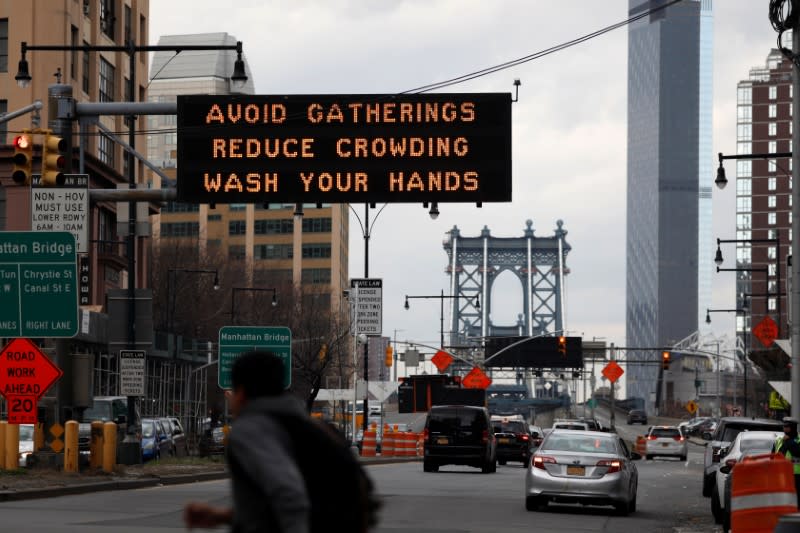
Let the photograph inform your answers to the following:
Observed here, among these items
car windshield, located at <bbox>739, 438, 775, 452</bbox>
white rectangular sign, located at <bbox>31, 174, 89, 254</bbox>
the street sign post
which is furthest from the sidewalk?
car windshield, located at <bbox>739, 438, 775, 452</bbox>

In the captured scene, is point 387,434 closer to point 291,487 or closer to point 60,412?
point 60,412

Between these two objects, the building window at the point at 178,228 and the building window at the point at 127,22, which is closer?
the building window at the point at 127,22

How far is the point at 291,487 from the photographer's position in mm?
6848

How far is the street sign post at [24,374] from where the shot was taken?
1067 inches

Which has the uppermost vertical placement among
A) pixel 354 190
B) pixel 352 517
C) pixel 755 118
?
pixel 755 118

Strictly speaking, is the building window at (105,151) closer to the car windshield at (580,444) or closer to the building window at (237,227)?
the car windshield at (580,444)

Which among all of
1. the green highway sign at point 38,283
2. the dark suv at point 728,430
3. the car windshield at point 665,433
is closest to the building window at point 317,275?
the car windshield at point 665,433

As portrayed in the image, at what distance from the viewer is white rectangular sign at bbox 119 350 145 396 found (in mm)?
35875

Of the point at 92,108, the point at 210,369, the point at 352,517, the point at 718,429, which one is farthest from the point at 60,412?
the point at 210,369

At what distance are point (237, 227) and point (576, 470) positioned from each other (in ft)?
447

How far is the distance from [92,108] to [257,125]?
12.6 ft

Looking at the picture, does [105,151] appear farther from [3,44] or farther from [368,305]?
[368,305]

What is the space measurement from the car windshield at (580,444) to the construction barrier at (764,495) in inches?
396

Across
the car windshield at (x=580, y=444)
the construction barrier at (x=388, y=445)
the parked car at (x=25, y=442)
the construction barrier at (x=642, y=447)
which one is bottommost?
the construction barrier at (x=642, y=447)
